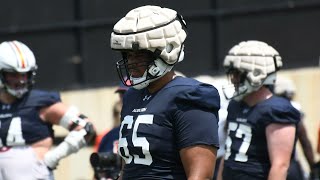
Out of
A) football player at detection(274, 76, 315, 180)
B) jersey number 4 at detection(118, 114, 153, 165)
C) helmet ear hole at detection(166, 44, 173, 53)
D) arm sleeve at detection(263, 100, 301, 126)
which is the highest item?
helmet ear hole at detection(166, 44, 173, 53)

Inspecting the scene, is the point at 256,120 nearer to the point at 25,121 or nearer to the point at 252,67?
the point at 252,67

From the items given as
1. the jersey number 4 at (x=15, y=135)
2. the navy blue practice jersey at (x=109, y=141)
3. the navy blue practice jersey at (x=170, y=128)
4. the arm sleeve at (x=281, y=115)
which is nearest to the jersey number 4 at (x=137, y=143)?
the navy blue practice jersey at (x=170, y=128)

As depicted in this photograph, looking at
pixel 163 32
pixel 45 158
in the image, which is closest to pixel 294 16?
pixel 45 158

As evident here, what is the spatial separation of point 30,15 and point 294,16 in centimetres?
275

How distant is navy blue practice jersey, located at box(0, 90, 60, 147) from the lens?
756cm

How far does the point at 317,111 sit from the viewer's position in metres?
11.8

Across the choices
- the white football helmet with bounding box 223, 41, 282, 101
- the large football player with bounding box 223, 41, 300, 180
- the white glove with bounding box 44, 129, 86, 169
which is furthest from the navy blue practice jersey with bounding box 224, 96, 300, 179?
the white glove with bounding box 44, 129, 86, 169

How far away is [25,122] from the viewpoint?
24.9 ft

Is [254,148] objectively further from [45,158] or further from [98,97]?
[98,97]

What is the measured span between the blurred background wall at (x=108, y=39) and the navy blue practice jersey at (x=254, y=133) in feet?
11.9

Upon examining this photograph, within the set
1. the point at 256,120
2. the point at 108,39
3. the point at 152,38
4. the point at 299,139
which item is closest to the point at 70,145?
the point at 256,120

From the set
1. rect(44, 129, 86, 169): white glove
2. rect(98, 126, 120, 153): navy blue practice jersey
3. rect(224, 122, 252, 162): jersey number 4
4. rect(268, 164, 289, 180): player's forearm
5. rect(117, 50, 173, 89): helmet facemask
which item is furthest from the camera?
rect(98, 126, 120, 153): navy blue practice jersey

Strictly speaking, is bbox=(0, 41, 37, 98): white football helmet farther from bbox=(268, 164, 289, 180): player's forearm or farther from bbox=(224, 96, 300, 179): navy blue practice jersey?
bbox=(268, 164, 289, 180): player's forearm

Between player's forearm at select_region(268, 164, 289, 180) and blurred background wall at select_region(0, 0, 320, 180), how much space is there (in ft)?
13.5
